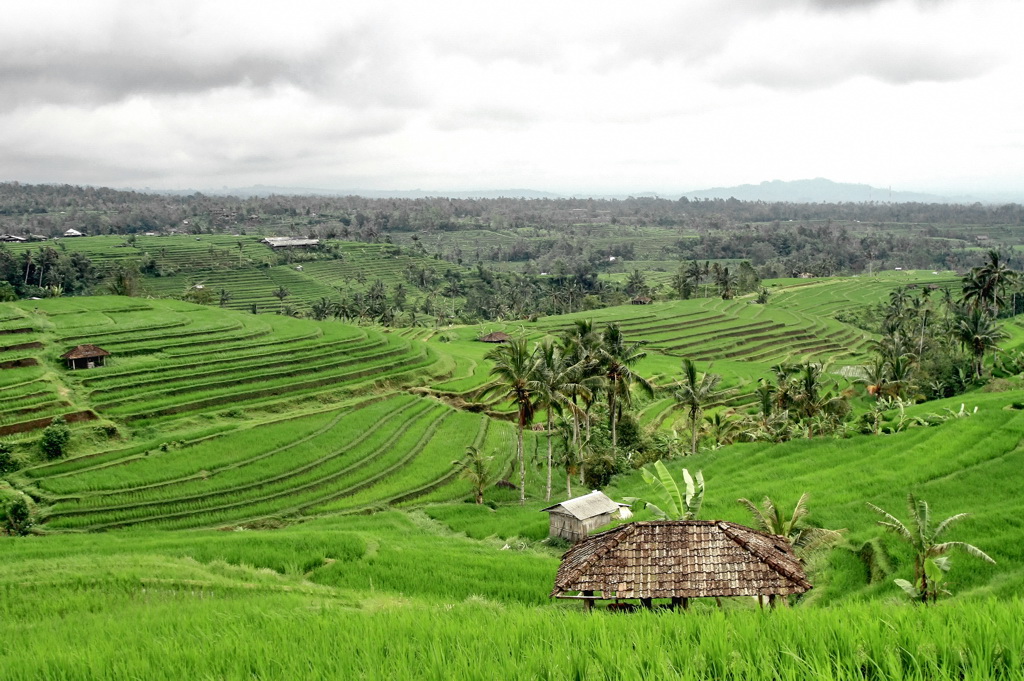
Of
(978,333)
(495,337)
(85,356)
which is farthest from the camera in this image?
(495,337)

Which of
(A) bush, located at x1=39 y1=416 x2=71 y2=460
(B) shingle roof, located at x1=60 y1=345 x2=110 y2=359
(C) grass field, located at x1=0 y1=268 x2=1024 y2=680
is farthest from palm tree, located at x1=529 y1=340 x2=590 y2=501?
(B) shingle roof, located at x1=60 y1=345 x2=110 y2=359

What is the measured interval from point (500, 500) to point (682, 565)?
2213cm

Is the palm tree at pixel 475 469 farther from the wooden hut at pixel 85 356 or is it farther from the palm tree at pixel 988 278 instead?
the palm tree at pixel 988 278

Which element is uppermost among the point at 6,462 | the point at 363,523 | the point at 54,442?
the point at 54,442

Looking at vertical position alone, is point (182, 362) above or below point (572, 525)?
above

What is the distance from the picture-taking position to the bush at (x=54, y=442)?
32.2m

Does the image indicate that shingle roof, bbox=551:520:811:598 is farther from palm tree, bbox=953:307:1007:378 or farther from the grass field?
palm tree, bbox=953:307:1007:378

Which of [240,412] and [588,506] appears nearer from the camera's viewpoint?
[588,506]

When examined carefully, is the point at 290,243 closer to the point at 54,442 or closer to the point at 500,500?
the point at 54,442

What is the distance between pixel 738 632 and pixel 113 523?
94.2ft

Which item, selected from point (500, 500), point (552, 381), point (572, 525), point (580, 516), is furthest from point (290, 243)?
point (580, 516)

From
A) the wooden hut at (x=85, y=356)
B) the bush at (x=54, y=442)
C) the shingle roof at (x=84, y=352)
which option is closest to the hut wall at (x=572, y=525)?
the bush at (x=54, y=442)

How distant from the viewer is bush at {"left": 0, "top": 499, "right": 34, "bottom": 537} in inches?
1049

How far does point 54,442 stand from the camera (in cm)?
3225
